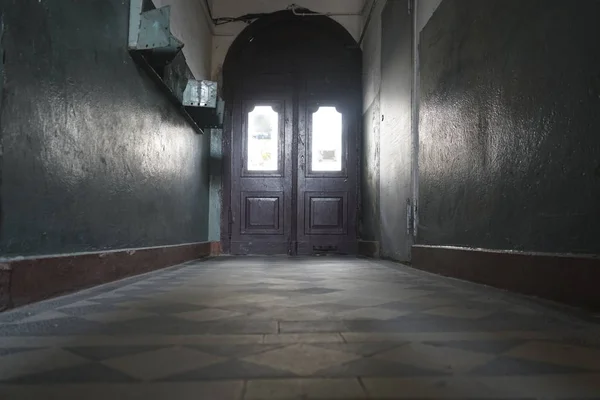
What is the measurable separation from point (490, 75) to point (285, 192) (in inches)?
168

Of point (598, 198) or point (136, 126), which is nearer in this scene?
point (598, 198)

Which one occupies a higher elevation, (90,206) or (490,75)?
(490,75)

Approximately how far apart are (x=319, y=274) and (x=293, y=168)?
3433mm

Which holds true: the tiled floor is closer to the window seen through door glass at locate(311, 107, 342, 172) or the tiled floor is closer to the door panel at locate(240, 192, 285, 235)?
the door panel at locate(240, 192, 285, 235)

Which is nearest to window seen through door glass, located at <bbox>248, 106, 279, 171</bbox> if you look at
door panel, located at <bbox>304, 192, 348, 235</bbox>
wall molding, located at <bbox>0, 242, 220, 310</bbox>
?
door panel, located at <bbox>304, 192, 348, 235</bbox>

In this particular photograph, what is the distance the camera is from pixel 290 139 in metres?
6.63

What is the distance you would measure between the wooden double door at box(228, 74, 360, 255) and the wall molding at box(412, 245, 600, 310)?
357cm

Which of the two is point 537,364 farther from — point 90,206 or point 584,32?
point 90,206

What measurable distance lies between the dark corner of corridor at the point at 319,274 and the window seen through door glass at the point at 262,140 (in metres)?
1.64

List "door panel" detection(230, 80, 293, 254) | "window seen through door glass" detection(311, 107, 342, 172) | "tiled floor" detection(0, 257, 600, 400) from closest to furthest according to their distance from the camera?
"tiled floor" detection(0, 257, 600, 400) → "door panel" detection(230, 80, 293, 254) → "window seen through door glass" detection(311, 107, 342, 172)

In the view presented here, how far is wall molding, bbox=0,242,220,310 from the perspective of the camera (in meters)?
1.69

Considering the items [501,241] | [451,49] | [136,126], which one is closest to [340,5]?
[451,49]

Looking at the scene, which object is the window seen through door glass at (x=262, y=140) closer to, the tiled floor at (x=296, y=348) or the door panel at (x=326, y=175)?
the door panel at (x=326, y=175)

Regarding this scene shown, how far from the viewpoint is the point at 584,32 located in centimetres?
177
